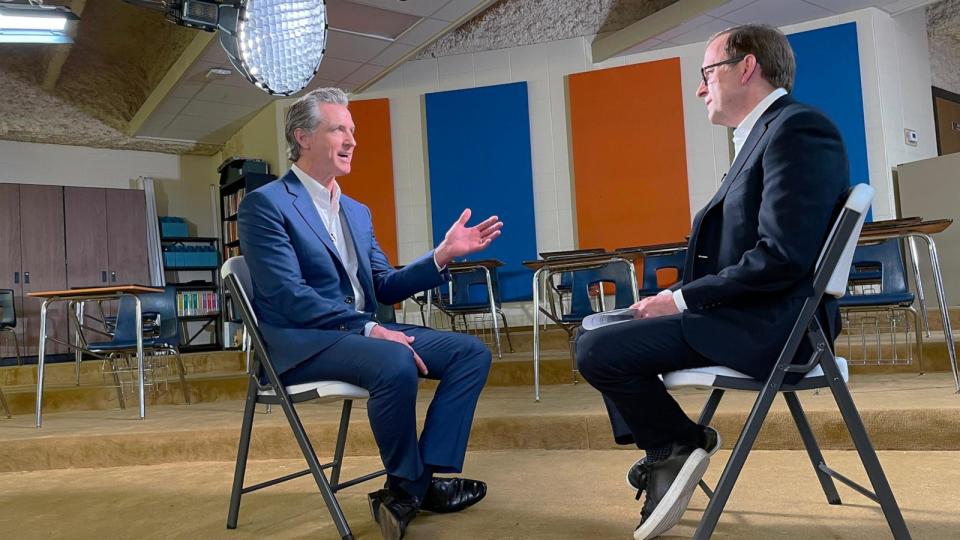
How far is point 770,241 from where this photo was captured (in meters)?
1.39

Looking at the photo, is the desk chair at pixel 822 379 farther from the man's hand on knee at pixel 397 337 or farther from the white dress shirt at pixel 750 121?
the man's hand on knee at pixel 397 337

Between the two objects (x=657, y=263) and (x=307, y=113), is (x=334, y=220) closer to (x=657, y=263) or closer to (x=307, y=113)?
(x=307, y=113)

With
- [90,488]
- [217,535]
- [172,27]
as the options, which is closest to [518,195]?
[172,27]

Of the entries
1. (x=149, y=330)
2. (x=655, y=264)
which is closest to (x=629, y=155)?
(x=655, y=264)

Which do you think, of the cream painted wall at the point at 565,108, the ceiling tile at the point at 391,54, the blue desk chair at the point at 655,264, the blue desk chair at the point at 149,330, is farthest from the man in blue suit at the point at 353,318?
the cream painted wall at the point at 565,108

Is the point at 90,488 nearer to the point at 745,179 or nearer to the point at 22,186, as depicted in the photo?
the point at 745,179

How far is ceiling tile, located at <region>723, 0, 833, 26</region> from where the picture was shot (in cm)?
618

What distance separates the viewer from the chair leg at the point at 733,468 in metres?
1.36

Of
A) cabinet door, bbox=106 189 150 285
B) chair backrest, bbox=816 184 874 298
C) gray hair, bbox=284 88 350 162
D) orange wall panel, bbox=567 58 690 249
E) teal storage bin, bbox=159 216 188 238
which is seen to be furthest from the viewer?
teal storage bin, bbox=159 216 188 238

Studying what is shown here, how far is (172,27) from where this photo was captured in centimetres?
706

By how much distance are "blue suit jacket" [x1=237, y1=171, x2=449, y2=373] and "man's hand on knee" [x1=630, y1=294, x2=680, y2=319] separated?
754 mm

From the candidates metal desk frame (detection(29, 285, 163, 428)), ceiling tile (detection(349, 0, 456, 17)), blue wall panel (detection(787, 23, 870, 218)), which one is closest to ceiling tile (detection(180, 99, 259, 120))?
ceiling tile (detection(349, 0, 456, 17))

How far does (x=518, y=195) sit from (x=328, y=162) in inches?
207

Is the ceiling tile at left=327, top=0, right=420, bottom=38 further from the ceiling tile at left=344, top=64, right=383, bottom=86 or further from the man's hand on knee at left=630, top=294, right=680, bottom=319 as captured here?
the man's hand on knee at left=630, top=294, right=680, bottom=319
